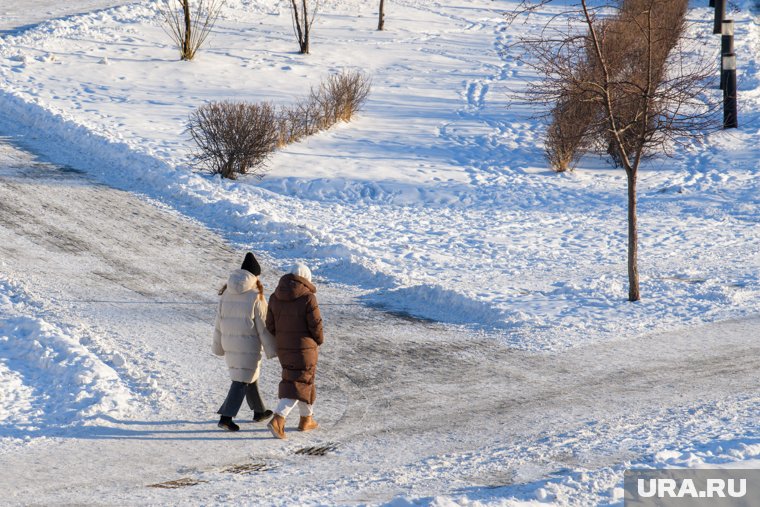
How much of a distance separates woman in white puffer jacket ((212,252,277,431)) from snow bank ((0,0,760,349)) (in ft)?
10.6

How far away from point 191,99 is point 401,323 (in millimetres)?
13372

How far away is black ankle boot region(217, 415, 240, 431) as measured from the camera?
7387 millimetres

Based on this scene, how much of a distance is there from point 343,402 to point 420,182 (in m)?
9.58

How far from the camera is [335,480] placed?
254 inches

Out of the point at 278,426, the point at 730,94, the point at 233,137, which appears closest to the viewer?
the point at 278,426

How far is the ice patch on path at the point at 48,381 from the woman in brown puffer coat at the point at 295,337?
1415mm

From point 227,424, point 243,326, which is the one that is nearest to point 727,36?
point 243,326

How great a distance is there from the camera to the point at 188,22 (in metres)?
24.4

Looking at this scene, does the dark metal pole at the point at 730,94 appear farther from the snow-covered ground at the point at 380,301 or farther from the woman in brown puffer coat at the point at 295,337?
the woman in brown puffer coat at the point at 295,337

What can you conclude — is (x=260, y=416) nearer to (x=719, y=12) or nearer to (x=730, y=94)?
(x=730, y=94)

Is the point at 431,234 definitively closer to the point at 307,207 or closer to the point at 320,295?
the point at 307,207

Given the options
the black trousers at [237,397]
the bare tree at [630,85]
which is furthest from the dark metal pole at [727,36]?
the black trousers at [237,397]

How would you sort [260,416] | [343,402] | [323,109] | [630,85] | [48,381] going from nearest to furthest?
[260,416] → [343,402] → [48,381] → [630,85] → [323,109]

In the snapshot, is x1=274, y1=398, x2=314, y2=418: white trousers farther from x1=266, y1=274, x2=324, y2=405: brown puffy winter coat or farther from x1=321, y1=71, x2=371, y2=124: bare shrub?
x1=321, y1=71, x2=371, y2=124: bare shrub
